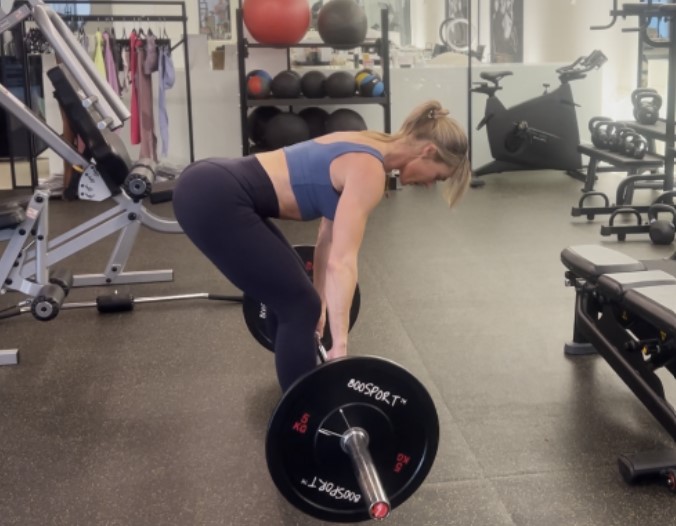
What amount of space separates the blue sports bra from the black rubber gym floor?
0.71 meters

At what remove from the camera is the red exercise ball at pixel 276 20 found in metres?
5.88

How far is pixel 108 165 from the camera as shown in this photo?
3387 millimetres

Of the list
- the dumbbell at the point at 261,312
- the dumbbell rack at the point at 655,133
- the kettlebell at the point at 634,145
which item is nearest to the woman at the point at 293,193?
the dumbbell at the point at 261,312

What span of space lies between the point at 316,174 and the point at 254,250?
23 cm

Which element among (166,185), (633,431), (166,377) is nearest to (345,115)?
(166,185)

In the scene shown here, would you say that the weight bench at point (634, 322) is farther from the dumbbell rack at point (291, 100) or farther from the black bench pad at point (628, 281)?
the dumbbell rack at point (291, 100)

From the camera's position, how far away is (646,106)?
5309 millimetres

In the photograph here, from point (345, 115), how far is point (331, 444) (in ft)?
15.1

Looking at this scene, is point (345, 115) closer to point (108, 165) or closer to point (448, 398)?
point (108, 165)

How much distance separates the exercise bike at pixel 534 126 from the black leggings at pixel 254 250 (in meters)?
4.64

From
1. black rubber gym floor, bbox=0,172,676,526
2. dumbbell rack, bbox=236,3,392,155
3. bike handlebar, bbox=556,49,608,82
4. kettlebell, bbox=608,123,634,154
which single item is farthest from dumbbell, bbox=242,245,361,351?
bike handlebar, bbox=556,49,608,82

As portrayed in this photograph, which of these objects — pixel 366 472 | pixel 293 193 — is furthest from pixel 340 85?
pixel 366 472

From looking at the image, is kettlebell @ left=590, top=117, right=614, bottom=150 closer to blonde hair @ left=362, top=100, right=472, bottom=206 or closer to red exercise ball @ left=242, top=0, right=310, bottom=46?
red exercise ball @ left=242, top=0, right=310, bottom=46

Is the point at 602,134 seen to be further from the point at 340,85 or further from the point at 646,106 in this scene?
the point at 340,85
